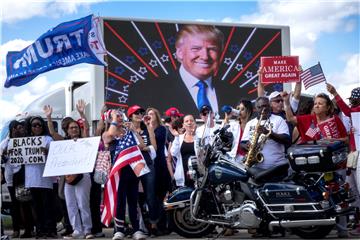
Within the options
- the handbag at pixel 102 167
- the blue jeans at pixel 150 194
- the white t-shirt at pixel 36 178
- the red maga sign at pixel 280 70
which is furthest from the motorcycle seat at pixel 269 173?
the white t-shirt at pixel 36 178

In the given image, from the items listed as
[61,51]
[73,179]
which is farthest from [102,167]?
[61,51]

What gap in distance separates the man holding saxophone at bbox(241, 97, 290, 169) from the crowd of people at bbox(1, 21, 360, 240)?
0.04 ft

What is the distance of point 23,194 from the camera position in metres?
10.3

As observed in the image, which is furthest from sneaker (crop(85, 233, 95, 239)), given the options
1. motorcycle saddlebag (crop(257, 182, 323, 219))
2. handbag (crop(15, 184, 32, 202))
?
motorcycle saddlebag (crop(257, 182, 323, 219))

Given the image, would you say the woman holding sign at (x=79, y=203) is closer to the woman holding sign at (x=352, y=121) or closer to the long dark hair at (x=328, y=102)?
the long dark hair at (x=328, y=102)

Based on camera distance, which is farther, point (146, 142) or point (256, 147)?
point (146, 142)

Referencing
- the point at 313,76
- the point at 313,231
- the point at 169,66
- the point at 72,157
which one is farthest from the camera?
the point at 169,66

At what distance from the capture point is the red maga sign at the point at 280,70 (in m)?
11.5

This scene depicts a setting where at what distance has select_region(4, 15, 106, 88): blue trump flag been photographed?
36.7ft

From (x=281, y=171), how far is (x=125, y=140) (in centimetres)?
210

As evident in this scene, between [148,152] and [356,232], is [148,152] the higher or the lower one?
the higher one

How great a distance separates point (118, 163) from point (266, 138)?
6.43ft

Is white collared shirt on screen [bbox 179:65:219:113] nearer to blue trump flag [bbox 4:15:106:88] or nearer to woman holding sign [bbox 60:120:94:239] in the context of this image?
blue trump flag [bbox 4:15:106:88]

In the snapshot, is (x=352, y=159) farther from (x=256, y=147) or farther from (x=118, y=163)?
(x=118, y=163)
